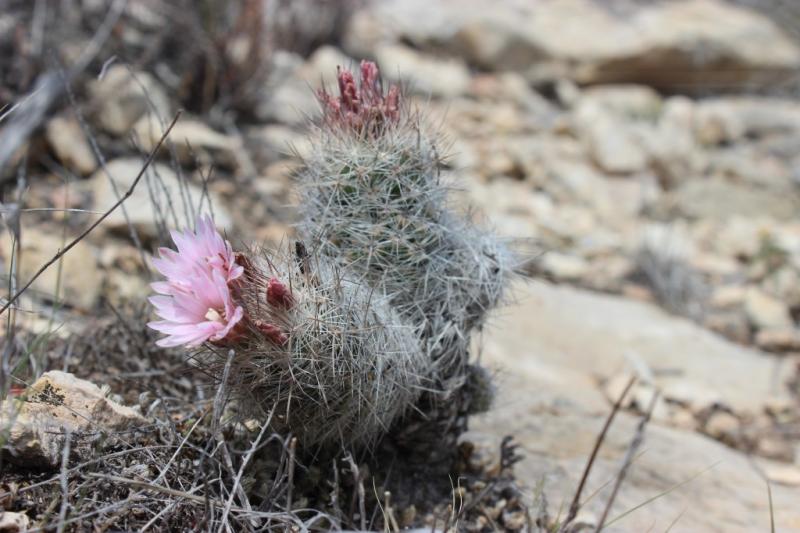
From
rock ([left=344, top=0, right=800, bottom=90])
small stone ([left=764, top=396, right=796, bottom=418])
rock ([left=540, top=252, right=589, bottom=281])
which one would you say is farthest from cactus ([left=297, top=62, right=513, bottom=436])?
rock ([left=344, top=0, right=800, bottom=90])

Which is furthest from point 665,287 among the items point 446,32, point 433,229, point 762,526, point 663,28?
point 663,28

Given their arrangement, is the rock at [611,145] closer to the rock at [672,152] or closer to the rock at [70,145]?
the rock at [672,152]

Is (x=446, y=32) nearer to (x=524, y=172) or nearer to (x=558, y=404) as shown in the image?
(x=524, y=172)

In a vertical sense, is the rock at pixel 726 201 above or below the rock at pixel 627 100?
below

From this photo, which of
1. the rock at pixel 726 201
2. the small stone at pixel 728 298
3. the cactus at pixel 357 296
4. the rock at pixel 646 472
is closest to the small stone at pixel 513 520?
the rock at pixel 646 472

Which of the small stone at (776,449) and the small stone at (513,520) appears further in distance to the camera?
the small stone at (776,449)

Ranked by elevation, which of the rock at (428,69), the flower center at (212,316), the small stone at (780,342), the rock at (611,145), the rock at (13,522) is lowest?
the small stone at (780,342)

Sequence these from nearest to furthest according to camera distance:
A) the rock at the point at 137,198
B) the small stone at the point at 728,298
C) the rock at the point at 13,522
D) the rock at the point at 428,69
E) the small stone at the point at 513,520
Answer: the rock at the point at 13,522 < the small stone at the point at 513,520 < the rock at the point at 137,198 < the small stone at the point at 728,298 < the rock at the point at 428,69
